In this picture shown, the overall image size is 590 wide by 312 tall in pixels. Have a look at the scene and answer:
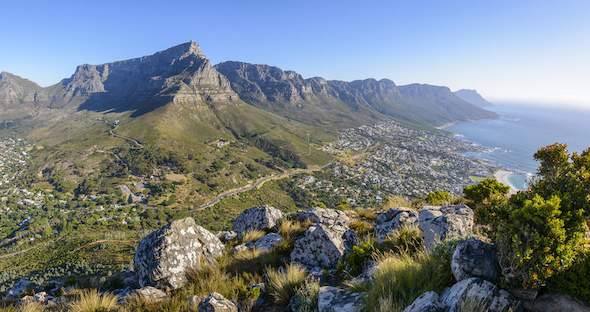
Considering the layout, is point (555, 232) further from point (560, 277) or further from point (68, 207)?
point (68, 207)

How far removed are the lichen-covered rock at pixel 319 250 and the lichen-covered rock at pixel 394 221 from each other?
1568 millimetres

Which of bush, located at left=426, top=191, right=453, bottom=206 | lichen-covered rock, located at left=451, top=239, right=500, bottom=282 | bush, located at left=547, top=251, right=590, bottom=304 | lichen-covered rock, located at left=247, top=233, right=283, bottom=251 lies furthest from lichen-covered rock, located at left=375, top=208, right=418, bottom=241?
bush, located at left=547, top=251, right=590, bottom=304

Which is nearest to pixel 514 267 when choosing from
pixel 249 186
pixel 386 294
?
pixel 386 294

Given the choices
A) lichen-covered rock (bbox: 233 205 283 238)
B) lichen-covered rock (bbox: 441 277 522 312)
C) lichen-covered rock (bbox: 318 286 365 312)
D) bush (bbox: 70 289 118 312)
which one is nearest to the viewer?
lichen-covered rock (bbox: 441 277 522 312)

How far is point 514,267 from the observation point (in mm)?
4746

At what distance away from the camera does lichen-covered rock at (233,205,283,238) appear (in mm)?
17844

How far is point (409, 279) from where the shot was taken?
5969 mm

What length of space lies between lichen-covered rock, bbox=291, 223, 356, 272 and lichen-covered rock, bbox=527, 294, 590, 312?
642 centimetres

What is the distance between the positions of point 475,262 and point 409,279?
4.07ft

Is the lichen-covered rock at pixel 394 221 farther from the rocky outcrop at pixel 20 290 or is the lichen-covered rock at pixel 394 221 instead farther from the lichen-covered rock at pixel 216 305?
the rocky outcrop at pixel 20 290

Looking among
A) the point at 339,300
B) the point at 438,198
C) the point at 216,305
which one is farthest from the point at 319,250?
the point at 438,198

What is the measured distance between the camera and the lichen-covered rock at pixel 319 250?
10.7 m

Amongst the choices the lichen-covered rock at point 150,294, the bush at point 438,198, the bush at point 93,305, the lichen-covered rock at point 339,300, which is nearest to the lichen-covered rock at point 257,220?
the lichen-covered rock at point 150,294

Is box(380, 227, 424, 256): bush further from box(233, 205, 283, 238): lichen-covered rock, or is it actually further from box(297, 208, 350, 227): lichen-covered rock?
box(233, 205, 283, 238): lichen-covered rock
